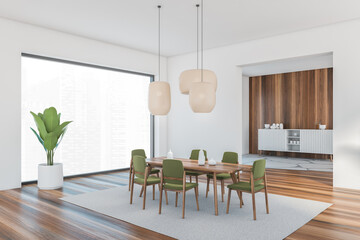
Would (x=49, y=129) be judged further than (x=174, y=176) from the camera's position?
Yes

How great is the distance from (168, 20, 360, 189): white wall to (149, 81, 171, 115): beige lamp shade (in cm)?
298

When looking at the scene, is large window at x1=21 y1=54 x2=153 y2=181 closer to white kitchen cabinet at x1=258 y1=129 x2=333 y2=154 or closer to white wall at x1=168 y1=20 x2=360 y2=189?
white wall at x1=168 y1=20 x2=360 y2=189

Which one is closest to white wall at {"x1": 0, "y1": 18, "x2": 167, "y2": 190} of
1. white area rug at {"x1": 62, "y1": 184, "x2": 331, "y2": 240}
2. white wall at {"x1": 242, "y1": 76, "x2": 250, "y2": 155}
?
white area rug at {"x1": 62, "y1": 184, "x2": 331, "y2": 240}

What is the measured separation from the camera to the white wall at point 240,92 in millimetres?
5277

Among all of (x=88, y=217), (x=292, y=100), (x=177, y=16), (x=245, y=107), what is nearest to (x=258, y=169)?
(x=88, y=217)

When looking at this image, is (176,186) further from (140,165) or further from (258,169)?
(258,169)

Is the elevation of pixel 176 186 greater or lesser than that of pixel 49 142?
lesser

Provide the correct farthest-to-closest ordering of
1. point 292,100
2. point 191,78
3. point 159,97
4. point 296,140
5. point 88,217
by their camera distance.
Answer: point 292,100, point 296,140, point 159,97, point 191,78, point 88,217

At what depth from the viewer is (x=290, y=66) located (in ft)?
29.2

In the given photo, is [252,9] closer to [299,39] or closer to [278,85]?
[299,39]

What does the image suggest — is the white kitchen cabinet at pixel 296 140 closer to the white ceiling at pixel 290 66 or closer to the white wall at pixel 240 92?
the white ceiling at pixel 290 66

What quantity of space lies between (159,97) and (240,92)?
3190mm


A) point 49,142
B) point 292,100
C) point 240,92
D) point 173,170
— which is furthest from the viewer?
point 292,100

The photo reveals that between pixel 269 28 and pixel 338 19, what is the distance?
118 cm
